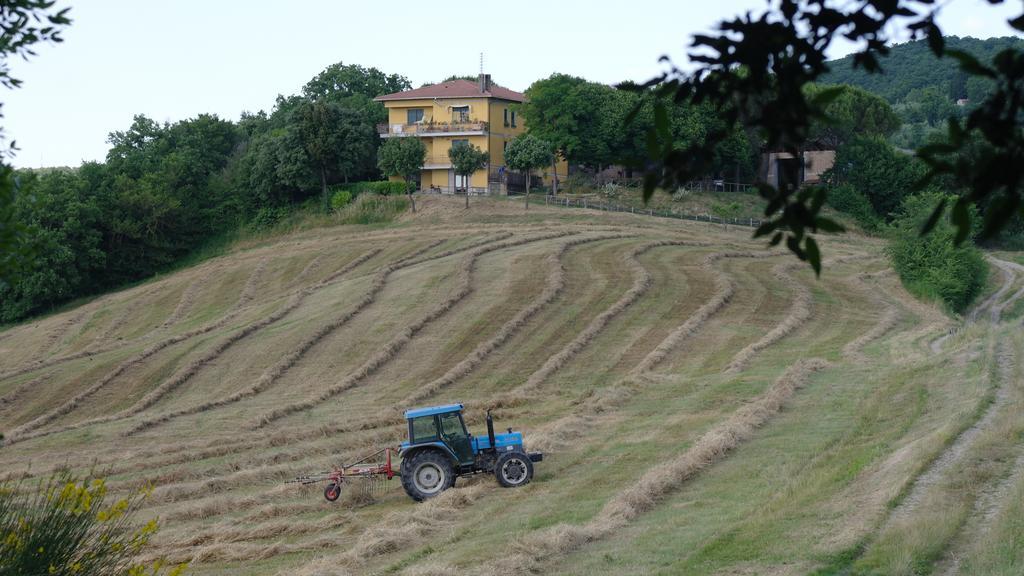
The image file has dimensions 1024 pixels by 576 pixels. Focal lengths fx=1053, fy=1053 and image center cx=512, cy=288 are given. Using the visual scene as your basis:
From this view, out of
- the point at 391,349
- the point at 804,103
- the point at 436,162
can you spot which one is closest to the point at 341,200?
the point at 436,162

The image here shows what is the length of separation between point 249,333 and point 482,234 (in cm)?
2360

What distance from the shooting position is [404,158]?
8312 cm

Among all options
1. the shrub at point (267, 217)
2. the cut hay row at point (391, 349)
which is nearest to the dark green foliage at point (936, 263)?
the cut hay row at point (391, 349)

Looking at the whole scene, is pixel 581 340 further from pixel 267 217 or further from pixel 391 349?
pixel 267 217

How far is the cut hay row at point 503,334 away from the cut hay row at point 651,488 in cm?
1137

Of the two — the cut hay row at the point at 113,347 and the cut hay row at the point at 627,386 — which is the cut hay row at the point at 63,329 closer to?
→ the cut hay row at the point at 113,347

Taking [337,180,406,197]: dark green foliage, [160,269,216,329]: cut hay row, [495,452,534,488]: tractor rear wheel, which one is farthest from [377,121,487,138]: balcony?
[495,452,534,488]: tractor rear wheel

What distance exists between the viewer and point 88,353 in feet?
153

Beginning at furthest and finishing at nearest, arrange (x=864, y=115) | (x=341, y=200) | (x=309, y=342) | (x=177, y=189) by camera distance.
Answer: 1. (x=864, y=115)
2. (x=177, y=189)
3. (x=341, y=200)
4. (x=309, y=342)

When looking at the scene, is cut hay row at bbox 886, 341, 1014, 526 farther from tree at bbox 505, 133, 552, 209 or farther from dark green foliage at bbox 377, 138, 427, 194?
dark green foliage at bbox 377, 138, 427, 194

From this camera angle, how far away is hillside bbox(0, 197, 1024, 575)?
16.5 m

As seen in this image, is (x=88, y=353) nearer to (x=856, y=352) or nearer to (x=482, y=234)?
(x=482, y=234)

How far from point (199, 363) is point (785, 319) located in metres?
24.4

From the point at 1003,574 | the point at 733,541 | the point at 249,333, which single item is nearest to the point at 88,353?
the point at 249,333
